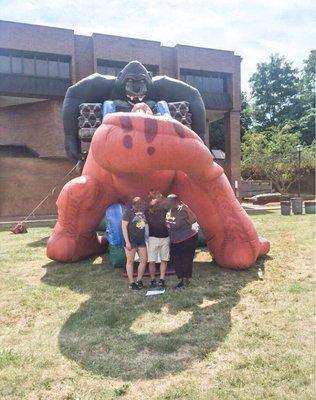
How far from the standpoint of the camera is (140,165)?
182 inches

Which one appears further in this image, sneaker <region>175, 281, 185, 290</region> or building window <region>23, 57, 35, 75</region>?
building window <region>23, 57, 35, 75</region>

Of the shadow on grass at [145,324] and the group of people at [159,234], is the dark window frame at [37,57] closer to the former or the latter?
the shadow on grass at [145,324]

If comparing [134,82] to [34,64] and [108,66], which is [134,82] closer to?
[34,64]

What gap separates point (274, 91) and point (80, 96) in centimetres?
3986

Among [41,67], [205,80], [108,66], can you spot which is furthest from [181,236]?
[205,80]

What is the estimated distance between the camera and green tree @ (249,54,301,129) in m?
43.4

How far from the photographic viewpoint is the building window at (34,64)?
21303 millimetres

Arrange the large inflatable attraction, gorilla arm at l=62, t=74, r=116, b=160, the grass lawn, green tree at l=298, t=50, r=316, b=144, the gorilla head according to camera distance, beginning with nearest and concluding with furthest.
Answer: the grass lawn → the large inflatable attraction → the gorilla head → gorilla arm at l=62, t=74, r=116, b=160 → green tree at l=298, t=50, r=316, b=144

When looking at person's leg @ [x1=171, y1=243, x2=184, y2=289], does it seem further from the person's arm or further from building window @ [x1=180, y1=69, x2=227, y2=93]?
building window @ [x1=180, y1=69, x2=227, y2=93]

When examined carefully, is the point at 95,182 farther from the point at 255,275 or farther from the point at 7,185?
the point at 7,185

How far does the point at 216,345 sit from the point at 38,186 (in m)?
19.2

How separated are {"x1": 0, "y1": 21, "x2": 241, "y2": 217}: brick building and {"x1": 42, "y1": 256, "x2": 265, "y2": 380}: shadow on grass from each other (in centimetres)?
1580

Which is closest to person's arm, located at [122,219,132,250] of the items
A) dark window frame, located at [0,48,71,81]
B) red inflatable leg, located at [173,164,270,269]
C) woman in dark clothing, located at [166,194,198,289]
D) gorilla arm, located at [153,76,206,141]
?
woman in dark clothing, located at [166,194,198,289]

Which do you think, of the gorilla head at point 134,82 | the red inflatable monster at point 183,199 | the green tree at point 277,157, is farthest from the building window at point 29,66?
the red inflatable monster at point 183,199
